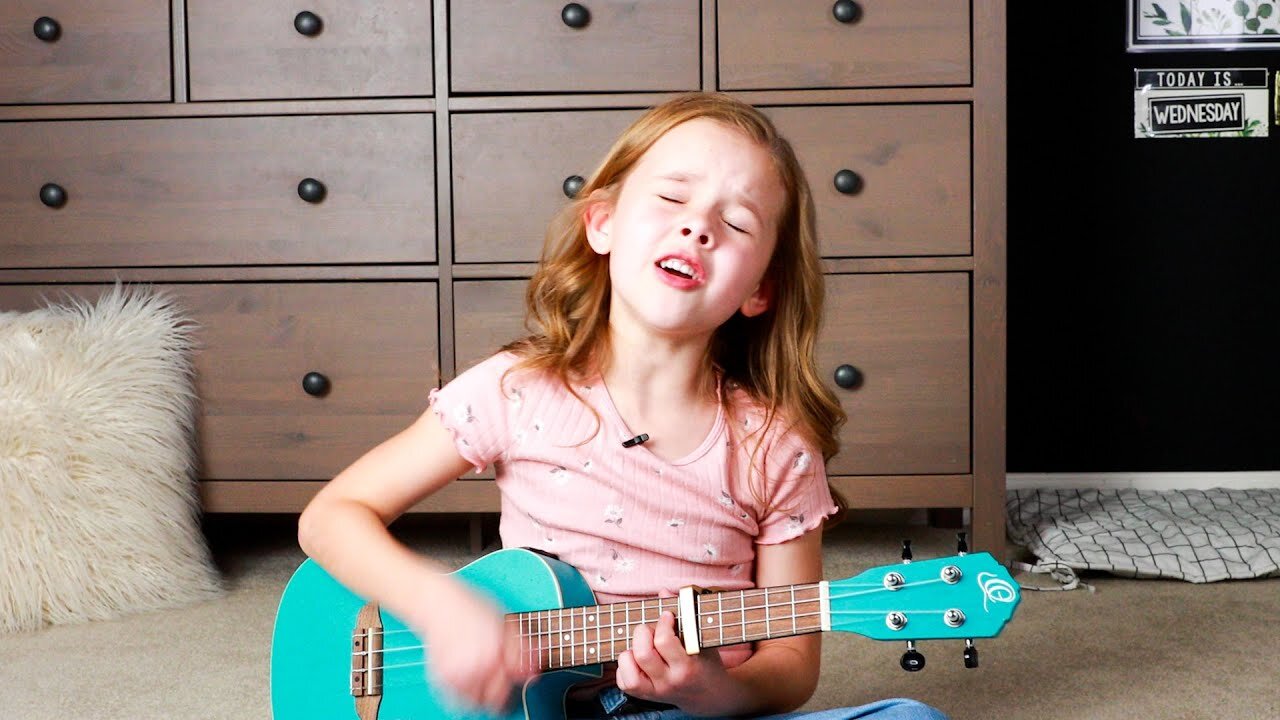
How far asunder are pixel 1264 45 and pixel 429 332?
6.11 ft

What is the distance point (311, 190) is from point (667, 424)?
Answer: 39.8 inches

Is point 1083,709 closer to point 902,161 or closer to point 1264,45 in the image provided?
point 902,161

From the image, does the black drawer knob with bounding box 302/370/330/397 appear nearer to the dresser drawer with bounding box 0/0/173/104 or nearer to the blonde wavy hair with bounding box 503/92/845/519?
the dresser drawer with bounding box 0/0/173/104

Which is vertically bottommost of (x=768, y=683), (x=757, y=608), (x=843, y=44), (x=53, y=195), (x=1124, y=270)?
(x=768, y=683)

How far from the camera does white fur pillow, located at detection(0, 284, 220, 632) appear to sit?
1.62 meters

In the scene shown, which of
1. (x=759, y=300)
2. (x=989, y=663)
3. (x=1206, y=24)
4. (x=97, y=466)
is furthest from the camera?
(x=1206, y=24)

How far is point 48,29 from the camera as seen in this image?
1842 mm

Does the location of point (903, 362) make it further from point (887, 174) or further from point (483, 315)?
point (483, 315)

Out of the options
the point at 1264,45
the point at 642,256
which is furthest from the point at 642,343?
the point at 1264,45

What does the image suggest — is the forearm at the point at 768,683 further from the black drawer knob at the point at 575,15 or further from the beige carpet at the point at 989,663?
the black drawer knob at the point at 575,15

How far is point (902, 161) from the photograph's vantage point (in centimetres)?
182

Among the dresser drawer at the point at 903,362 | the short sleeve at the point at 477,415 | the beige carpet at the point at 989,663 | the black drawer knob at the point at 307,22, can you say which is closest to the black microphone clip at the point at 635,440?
the short sleeve at the point at 477,415

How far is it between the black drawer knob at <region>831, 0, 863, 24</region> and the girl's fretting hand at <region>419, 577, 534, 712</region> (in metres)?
1.21

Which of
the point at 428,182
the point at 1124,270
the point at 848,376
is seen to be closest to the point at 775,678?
the point at 848,376
